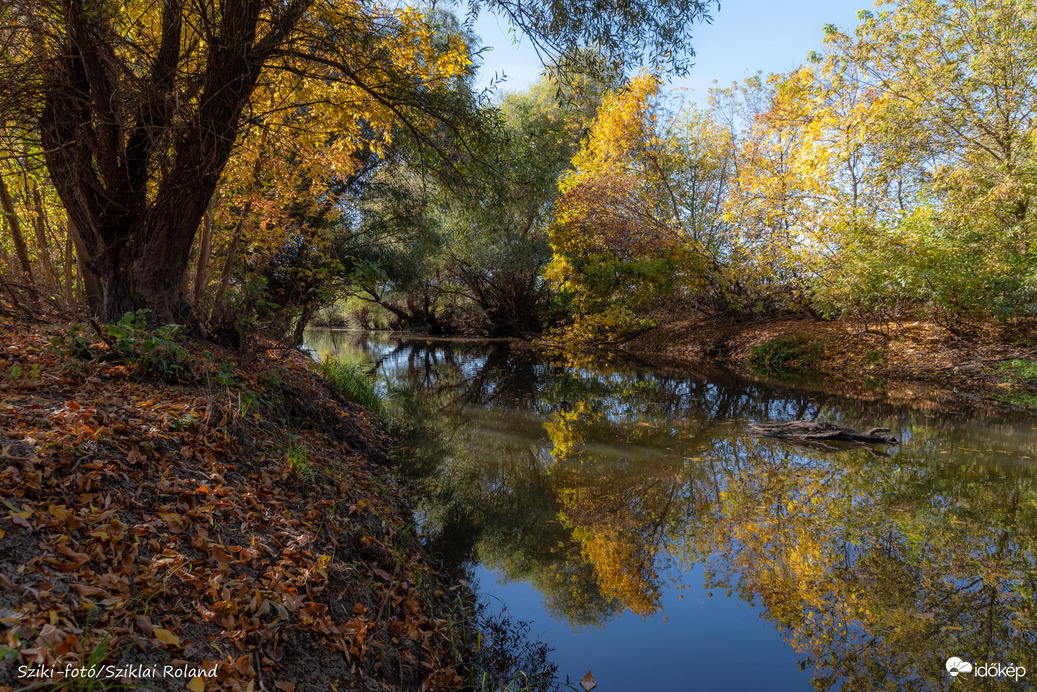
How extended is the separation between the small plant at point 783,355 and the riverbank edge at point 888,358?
0.03 m

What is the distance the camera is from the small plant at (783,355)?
56.9 feet

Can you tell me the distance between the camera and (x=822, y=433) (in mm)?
8617

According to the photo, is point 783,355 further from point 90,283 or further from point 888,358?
point 90,283

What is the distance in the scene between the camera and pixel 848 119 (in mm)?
16188

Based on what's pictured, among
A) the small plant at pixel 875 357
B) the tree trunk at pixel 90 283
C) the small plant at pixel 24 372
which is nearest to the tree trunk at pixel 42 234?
the tree trunk at pixel 90 283

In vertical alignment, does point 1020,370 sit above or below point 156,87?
below

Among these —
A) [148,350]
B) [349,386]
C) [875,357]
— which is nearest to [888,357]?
[875,357]

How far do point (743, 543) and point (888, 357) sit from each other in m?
13.3

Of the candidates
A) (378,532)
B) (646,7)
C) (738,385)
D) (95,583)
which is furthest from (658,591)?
(738,385)

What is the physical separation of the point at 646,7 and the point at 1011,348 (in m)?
13.4

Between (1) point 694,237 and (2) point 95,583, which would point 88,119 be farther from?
(1) point 694,237

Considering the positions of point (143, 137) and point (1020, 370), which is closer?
point (143, 137)

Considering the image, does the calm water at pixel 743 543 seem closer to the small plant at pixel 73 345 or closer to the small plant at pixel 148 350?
the small plant at pixel 148 350

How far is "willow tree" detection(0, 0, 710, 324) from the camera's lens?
17.8 ft
